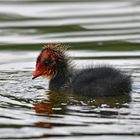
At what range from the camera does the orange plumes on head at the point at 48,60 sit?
14258 mm

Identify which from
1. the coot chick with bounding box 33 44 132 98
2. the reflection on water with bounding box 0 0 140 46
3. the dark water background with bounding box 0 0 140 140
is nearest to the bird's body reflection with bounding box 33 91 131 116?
the dark water background with bounding box 0 0 140 140

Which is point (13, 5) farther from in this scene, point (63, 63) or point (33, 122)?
point (33, 122)

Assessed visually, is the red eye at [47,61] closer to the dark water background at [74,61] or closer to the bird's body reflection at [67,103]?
the dark water background at [74,61]

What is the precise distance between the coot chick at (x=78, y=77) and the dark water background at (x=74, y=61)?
0.67 ft

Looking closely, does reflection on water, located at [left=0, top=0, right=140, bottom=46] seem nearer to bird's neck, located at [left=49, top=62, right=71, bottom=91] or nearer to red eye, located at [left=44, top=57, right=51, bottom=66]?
bird's neck, located at [left=49, top=62, right=71, bottom=91]

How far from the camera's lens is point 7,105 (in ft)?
41.7

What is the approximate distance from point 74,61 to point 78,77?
8.11 feet

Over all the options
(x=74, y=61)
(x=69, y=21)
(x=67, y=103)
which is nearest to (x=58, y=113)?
(x=67, y=103)

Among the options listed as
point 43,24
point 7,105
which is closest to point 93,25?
point 43,24

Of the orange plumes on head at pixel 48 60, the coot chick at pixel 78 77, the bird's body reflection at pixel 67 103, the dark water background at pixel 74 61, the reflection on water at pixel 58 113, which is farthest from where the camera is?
the orange plumes on head at pixel 48 60

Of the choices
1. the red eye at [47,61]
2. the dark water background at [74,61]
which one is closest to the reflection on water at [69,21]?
the dark water background at [74,61]

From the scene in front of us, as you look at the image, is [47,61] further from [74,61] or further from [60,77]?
[74,61]

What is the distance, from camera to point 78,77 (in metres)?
13.8

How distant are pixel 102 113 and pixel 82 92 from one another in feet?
4.81
